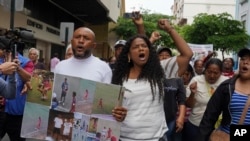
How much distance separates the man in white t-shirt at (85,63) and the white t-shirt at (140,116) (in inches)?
11.0

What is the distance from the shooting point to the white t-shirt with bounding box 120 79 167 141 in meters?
3.47

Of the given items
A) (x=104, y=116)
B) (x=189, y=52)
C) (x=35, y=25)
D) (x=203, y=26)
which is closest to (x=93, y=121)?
(x=104, y=116)

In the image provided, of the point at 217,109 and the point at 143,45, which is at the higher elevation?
the point at 143,45

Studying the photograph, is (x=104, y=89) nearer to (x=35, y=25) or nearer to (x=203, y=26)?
(x=35, y=25)

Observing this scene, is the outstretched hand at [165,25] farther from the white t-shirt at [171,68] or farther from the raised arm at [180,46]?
the white t-shirt at [171,68]

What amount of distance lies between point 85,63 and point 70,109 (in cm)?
45

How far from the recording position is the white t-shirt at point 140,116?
3.47m

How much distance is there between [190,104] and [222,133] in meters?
1.78

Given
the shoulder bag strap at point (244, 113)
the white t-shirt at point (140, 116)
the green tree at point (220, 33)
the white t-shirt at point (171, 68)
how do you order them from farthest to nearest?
1. the green tree at point (220, 33)
2. the white t-shirt at point (171, 68)
3. the shoulder bag strap at point (244, 113)
4. the white t-shirt at point (140, 116)

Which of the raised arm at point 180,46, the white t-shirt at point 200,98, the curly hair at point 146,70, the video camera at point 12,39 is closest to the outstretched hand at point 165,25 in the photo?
the raised arm at point 180,46

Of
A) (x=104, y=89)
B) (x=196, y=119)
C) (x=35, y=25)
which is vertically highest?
(x=35, y=25)

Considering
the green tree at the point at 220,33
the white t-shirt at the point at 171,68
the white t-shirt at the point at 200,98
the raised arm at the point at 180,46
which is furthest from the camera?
the green tree at the point at 220,33

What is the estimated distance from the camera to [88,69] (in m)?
3.61

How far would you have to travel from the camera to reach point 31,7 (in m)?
18.8
